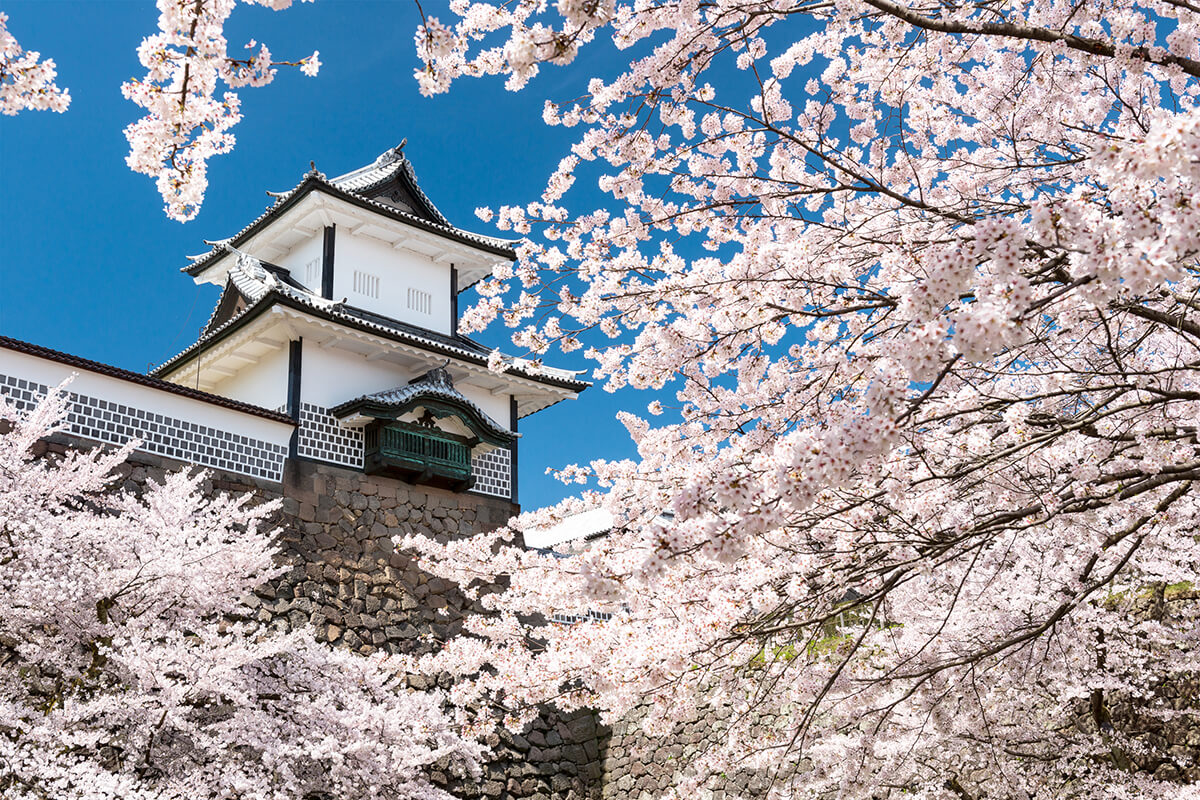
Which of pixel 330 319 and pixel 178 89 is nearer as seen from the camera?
pixel 178 89

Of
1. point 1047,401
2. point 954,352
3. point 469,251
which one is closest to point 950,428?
point 1047,401

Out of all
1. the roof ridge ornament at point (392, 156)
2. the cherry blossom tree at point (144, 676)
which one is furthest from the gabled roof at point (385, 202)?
the cherry blossom tree at point (144, 676)

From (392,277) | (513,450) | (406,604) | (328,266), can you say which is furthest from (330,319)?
(406,604)

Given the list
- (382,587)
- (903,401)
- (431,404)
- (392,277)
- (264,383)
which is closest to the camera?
(903,401)

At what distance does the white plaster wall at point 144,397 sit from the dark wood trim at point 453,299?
12.7ft

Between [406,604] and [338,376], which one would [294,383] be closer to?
[338,376]

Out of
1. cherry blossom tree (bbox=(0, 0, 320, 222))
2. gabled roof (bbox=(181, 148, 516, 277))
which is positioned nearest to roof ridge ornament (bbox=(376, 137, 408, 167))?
gabled roof (bbox=(181, 148, 516, 277))

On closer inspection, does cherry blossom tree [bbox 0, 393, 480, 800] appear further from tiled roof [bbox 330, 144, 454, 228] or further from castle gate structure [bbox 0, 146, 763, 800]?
tiled roof [bbox 330, 144, 454, 228]

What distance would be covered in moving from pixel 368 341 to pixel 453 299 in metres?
2.75

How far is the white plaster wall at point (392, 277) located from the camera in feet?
43.9

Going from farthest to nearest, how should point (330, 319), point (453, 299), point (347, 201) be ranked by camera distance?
point (453, 299)
point (347, 201)
point (330, 319)

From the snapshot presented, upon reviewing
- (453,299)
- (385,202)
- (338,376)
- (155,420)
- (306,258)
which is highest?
(385,202)

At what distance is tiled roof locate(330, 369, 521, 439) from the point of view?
11578 mm

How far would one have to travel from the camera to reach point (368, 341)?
39.5 ft
